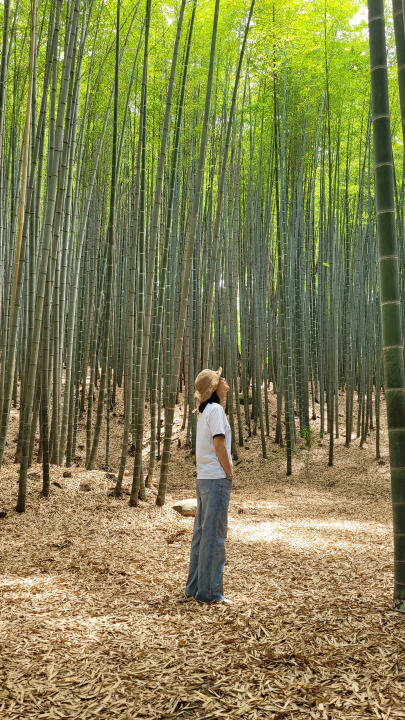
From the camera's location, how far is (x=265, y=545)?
136 inches

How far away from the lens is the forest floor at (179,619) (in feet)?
4.92

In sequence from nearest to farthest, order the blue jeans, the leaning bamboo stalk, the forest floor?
the forest floor, the blue jeans, the leaning bamboo stalk

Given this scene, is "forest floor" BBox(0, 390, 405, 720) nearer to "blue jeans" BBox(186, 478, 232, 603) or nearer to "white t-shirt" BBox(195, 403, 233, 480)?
"blue jeans" BBox(186, 478, 232, 603)

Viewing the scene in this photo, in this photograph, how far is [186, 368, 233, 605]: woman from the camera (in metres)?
2.29

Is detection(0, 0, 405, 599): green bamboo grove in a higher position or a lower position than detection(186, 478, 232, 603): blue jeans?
higher

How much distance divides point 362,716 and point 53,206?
310 cm

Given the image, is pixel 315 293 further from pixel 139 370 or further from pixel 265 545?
pixel 265 545

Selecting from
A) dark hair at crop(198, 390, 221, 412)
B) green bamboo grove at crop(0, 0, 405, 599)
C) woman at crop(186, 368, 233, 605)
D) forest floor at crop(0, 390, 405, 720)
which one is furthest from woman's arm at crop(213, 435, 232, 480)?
green bamboo grove at crop(0, 0, 405, 599)

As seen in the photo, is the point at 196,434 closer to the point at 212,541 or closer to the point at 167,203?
the point at 212,541

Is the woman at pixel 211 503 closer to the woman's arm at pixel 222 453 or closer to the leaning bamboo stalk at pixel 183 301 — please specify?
the woman's arm at pixel 222 453

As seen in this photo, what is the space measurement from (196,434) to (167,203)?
4.23 metres

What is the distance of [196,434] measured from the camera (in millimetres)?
2695

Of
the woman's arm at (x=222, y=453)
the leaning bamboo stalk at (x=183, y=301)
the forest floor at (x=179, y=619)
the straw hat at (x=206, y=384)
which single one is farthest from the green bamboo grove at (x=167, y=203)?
the woman's arm at (x=222, y=453)

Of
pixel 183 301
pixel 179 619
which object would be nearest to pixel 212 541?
pixel 179 619
